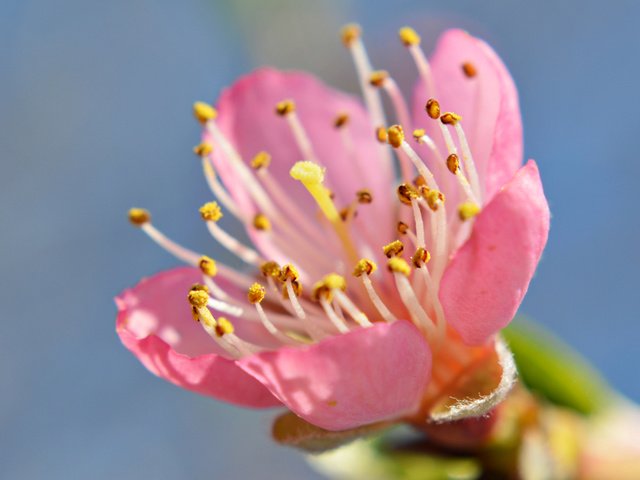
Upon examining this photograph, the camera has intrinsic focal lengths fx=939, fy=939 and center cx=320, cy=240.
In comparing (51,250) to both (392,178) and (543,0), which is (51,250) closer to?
(543,0)

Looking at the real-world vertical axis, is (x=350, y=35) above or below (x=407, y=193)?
above

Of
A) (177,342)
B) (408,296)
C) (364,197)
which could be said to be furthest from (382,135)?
(177,342)

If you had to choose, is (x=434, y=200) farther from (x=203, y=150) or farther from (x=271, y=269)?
(x=203, y=150)

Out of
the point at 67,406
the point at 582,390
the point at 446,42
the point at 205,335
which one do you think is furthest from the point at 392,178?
the point at 67,406

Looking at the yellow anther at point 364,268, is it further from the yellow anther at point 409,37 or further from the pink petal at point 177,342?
the yellow anther at point 409,37

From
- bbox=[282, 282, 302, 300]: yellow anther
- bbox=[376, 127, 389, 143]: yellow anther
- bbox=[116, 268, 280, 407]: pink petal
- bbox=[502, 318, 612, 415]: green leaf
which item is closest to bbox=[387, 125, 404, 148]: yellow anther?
bbox=[376, 127, 389, 143]: yellow anther

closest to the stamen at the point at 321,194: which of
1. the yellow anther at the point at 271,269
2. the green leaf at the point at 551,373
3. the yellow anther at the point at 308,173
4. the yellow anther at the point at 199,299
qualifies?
the yellow anther at the point at 308,173
